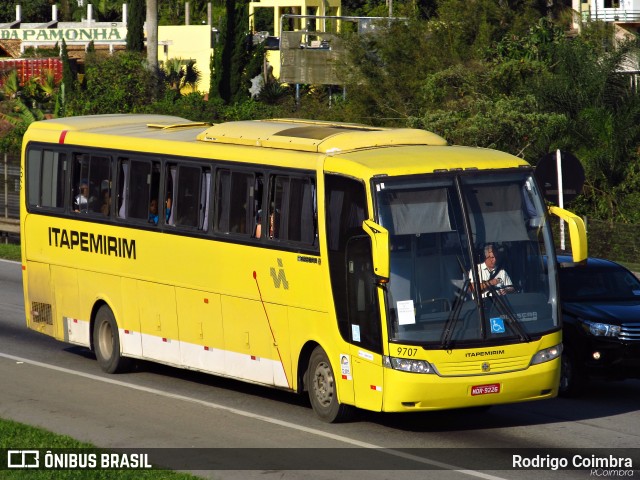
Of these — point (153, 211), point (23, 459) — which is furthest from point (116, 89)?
point (23, 459)

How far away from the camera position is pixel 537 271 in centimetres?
1329

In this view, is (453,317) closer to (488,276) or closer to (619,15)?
(488,276)

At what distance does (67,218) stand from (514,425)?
297 inches

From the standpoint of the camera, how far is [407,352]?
12.6 metres

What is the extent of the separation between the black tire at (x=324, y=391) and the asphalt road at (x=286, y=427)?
14cm

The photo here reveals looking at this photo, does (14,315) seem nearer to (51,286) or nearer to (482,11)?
(51,286)

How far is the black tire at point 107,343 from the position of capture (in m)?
17.5

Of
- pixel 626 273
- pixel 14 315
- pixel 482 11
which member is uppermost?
pixel 482 11

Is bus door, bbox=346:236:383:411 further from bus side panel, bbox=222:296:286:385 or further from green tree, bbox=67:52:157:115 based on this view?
green tree, bbox=67:52:157:115

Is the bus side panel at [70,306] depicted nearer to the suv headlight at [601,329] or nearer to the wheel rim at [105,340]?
the wheel rim at [105,340]

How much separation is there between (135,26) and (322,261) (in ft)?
218

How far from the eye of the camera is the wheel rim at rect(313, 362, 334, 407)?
13711mm

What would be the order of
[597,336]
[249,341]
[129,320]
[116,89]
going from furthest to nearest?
[116,89], [129,320], [597,336], [249,341]

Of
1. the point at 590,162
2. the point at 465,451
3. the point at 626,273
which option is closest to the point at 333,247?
the point at 465,451
